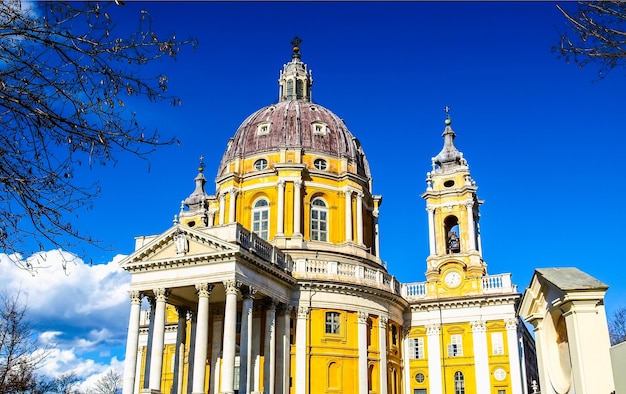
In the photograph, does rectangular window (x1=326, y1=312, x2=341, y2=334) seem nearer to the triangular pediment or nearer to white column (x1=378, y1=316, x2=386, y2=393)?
white column (x1=378, y1=316, x2=386, y2=393)

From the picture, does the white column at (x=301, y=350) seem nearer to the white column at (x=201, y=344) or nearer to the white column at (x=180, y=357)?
the white column at (x=180, y=357)

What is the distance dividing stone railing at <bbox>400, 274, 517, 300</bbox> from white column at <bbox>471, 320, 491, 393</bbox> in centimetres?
256

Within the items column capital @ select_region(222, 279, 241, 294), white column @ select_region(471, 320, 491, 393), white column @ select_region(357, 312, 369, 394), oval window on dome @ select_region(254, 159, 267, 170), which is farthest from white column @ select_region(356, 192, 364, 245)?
column capital @ select_region(222, 279, 241, 294)

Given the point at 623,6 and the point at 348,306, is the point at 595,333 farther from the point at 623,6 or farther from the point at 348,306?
the point at 348,306

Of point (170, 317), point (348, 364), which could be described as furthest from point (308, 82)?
point (348, 364)

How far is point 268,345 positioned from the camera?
3538 cm

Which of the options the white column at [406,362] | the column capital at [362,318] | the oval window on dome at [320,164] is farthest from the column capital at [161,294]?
the white column at [406,362]

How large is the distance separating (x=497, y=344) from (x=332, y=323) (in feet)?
A: 41.0

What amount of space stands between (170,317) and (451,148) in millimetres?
26034

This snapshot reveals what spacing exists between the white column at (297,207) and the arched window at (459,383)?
47.5 feet

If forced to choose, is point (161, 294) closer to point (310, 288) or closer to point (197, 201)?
point (310, 288)

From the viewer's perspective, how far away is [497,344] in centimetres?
4388

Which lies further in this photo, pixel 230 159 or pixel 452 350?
pixel 230 159

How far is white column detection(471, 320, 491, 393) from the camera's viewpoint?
141 feet
